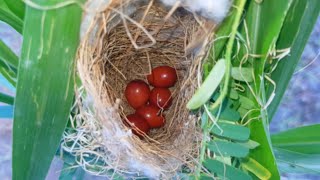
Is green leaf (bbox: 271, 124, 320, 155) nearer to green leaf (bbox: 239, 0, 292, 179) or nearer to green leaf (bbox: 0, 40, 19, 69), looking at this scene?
green leaf (bbox: 239, 0, 292, 179)

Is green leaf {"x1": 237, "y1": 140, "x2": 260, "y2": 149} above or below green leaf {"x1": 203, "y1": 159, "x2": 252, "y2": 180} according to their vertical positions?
above

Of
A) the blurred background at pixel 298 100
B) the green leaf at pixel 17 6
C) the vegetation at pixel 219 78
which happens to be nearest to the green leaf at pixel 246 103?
the vegetation at pixel 219 78

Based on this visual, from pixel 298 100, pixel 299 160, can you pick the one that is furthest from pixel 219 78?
pixel 298 100

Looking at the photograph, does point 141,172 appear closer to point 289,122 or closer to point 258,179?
point 258,179

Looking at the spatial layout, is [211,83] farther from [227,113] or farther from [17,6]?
[17,6]

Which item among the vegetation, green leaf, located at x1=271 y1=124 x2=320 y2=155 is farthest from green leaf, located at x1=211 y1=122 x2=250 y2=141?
green leaf, located at x1=271 y1=124 x2=320 y2=155
